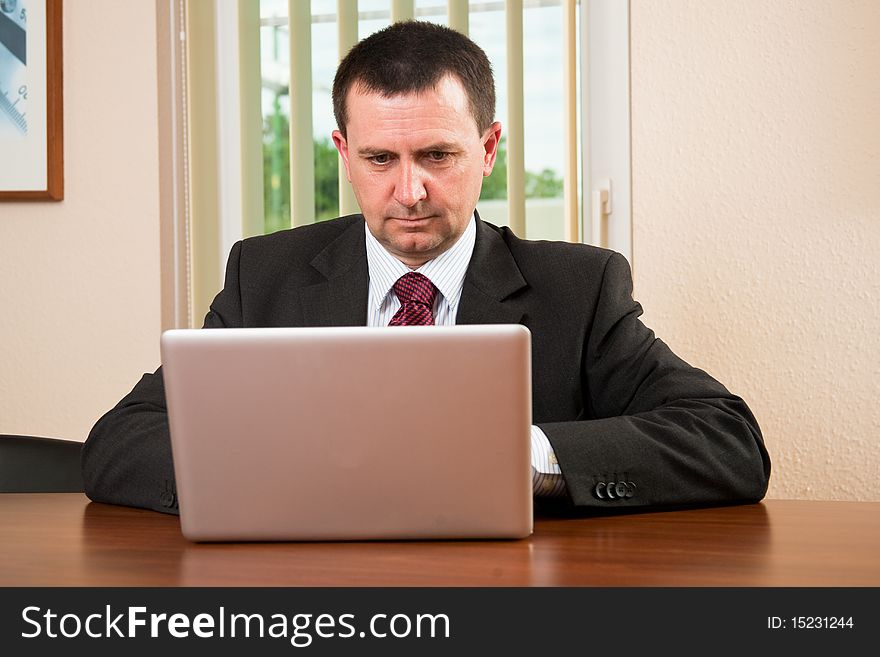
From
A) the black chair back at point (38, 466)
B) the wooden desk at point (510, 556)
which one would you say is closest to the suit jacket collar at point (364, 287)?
the black chair back at point (38, 466)

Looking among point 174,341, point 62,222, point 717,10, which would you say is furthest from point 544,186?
point 174,341

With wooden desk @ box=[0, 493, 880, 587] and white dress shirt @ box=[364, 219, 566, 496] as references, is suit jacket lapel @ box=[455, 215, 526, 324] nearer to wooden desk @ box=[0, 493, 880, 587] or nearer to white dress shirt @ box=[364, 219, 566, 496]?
white dress shirt @ box=[364, 219, 566, 496]

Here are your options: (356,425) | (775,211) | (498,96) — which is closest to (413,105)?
(356,425)

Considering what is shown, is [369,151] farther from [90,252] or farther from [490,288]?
[90,252]

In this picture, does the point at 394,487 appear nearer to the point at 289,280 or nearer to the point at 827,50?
the point at 289,280

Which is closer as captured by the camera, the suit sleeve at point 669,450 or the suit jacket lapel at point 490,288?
the suit sleeve at point 669,450

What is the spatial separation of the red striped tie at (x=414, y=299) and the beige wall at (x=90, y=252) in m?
1.17

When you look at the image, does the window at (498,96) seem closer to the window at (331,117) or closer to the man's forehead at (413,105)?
the window at (331,117)

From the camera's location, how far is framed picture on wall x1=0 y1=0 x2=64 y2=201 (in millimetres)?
2766

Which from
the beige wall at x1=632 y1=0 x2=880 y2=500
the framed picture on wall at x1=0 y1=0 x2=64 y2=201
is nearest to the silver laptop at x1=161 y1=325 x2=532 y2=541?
the beige wall at x1=632 y1=0 x2=880 y2=500

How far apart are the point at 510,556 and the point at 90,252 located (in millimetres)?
2127

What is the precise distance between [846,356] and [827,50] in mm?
765

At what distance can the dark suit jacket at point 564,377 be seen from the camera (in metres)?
1.37

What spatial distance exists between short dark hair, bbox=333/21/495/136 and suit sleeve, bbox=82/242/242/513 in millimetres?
648
